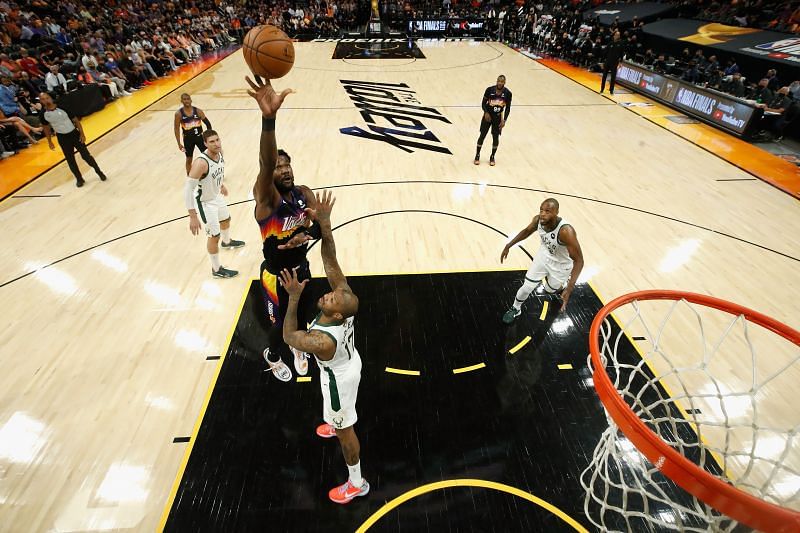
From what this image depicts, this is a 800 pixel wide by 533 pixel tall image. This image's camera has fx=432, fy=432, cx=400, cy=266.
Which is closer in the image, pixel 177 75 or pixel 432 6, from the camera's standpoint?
pixel 177 75

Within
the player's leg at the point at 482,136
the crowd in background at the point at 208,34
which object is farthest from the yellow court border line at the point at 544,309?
the crowd in background at the point at 208,34

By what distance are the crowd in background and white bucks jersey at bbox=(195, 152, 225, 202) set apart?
696cm

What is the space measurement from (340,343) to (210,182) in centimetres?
298

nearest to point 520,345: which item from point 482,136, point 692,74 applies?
point 482,136

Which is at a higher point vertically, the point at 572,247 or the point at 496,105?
the point at 496,105

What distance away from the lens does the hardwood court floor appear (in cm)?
348

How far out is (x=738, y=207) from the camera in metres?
7.18

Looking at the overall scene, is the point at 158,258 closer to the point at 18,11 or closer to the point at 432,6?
the point at 18,11

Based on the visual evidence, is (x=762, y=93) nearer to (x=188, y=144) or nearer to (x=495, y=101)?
(x=495, y=101)

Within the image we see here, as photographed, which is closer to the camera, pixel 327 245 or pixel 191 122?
pixel 327 245

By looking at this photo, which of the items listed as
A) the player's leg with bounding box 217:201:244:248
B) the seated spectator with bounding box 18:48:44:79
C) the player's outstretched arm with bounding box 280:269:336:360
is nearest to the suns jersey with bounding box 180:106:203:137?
the player's leg with bounding box 217:201:244:248

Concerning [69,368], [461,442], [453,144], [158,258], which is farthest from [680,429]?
[453,144]

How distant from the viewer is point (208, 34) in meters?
20.4

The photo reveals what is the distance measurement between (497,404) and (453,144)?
6.91 meters
